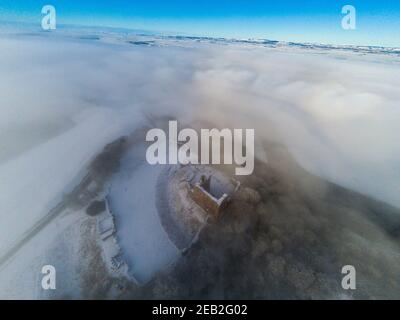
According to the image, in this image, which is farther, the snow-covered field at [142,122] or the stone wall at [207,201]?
the snow-covered field at [142,122]

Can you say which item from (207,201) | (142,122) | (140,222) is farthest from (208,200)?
(142,122)

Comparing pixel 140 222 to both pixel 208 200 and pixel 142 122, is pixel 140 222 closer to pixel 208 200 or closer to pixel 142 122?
pixel 208 200

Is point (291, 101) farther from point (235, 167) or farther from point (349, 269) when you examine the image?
point (349, 269)

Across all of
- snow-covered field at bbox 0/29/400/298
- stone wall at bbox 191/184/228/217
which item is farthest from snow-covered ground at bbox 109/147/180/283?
stone wall at bbox 191/184/228/217

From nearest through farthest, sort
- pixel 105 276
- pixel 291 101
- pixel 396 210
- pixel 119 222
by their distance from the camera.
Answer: pixel 105 276
pixel 119 222
pixel 396 210
pixel 291 101

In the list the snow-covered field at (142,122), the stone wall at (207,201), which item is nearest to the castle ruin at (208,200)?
the stone wall at (207,201)

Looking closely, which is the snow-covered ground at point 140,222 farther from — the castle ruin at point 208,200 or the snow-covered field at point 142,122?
the castle ruin at point 208,200

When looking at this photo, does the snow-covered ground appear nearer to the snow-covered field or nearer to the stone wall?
the snow-covered field

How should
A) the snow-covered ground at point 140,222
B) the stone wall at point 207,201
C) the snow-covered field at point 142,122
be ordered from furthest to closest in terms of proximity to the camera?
1. the snow-covered field at point 142,122
2. the stone wall at point 207,201
3. the snow-covered ground at point 140,222
